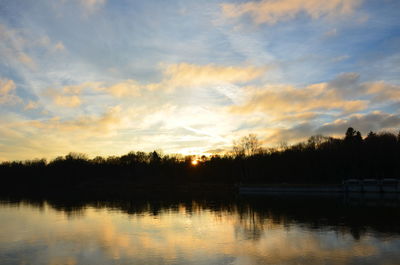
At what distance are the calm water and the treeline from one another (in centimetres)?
4926

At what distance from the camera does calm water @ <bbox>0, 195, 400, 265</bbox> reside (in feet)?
56.4

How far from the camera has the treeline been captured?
80.6 metres

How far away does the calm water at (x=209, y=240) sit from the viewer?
17.2 m

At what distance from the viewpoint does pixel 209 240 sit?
22281 millimetres

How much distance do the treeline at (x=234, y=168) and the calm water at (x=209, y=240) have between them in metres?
49.3

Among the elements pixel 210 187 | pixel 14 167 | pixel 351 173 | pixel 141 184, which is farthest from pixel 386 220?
pixel 14 167

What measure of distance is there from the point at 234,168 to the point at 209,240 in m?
85.2

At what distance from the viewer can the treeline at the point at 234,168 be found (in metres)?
80.6

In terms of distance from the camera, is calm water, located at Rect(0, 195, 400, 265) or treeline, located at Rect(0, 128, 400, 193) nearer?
calm water, located at Rect(0, 195, 400, 265)

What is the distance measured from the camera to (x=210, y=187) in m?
99.0

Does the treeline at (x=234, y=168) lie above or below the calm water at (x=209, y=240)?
above

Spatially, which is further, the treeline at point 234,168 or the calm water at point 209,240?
the treeline at point 234,168

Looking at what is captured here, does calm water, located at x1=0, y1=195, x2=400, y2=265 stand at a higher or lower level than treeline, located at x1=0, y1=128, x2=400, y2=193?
lower

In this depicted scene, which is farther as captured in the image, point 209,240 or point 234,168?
point 234,168
